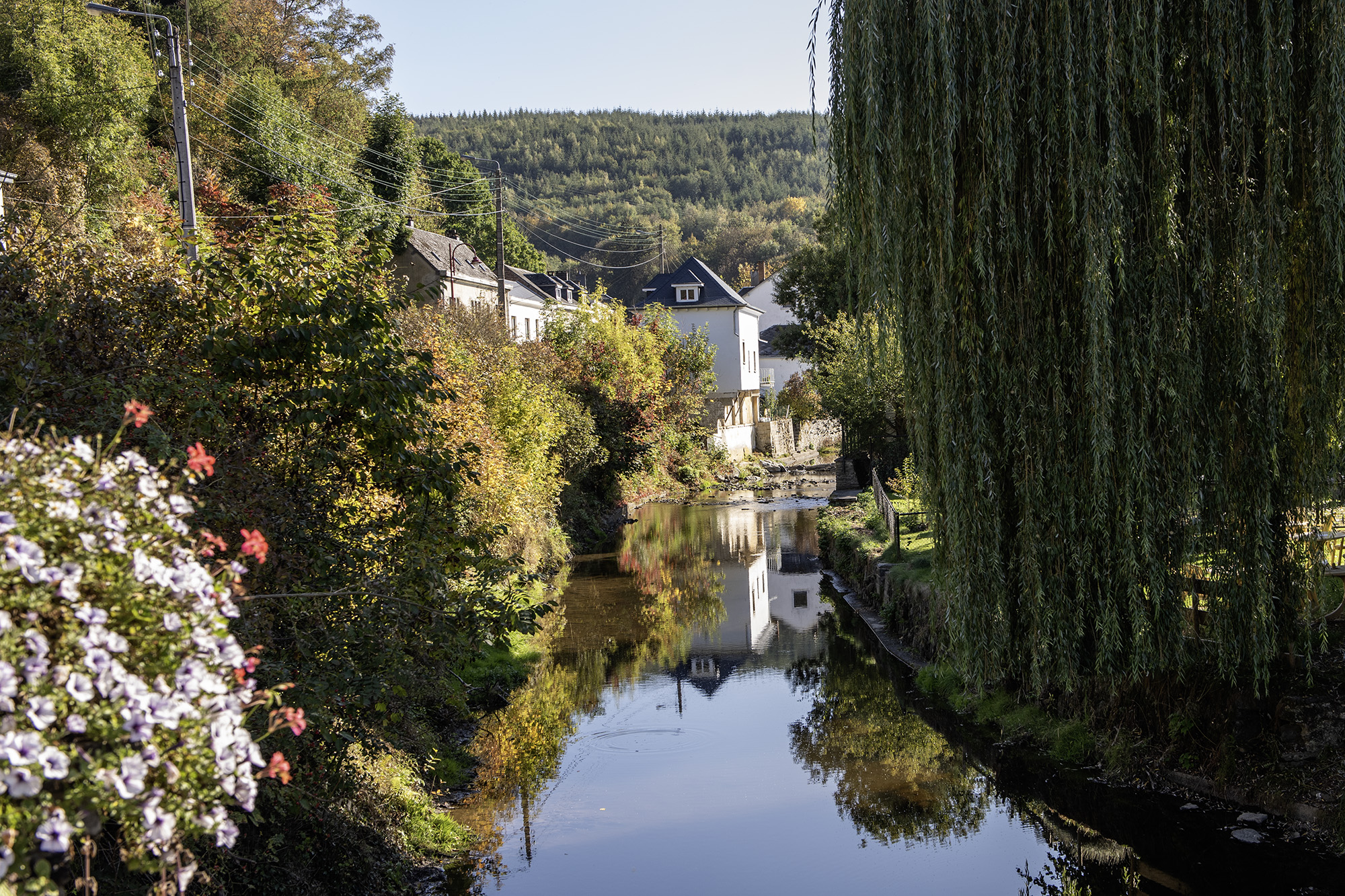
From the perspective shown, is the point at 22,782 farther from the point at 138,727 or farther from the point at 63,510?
the point at 63,510

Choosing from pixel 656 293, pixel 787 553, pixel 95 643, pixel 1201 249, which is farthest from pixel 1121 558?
pixel 656 293

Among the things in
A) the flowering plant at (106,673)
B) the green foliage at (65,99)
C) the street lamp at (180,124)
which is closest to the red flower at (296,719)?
the flowering plant at (106,673)

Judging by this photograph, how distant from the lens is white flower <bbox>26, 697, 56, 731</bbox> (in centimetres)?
249

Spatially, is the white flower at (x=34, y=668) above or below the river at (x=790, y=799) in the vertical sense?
above

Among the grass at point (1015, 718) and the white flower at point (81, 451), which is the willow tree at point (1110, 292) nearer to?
the grass at point (1015, 718)

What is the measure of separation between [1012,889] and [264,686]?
6200mm

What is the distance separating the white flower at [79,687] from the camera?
102 inches

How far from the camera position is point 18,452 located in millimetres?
2967

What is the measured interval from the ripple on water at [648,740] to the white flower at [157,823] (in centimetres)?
963

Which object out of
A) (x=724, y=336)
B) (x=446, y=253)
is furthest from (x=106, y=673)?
(x=724, y=336)

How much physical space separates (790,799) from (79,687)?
899cm

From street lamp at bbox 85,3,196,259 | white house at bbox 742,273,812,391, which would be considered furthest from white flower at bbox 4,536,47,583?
white house at bbox 742,273,812,391

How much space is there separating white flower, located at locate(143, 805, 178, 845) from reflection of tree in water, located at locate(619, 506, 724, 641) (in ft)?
48.0

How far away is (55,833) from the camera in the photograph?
8.24ft
